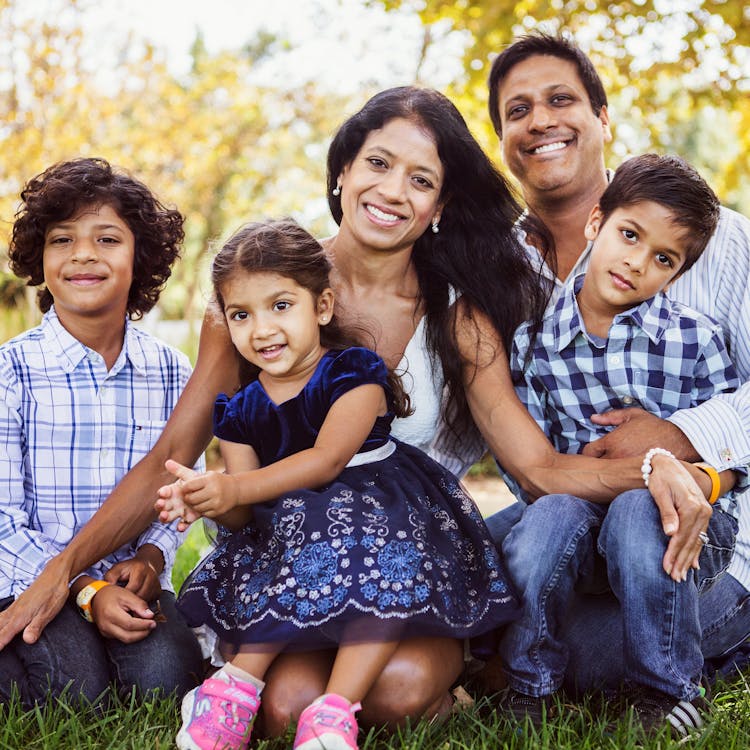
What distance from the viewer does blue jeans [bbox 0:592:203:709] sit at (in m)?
2.64

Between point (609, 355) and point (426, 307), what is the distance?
2.01ft

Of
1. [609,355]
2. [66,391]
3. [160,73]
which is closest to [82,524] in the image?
[66,391]

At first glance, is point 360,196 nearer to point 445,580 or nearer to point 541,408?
point 541,408

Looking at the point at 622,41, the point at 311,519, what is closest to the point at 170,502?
the point at 311,519

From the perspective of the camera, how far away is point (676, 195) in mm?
2768

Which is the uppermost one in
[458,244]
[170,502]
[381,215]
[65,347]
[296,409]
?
[381,215]

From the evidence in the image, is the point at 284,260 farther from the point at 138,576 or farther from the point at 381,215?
the point at 138,576

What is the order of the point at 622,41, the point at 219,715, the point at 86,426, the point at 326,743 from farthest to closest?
1. the point at 622,41
2. the point at 86,426
3. the point at 219,715
4. the point at 326,743

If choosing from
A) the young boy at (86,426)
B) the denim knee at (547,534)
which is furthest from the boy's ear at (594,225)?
the young boy at (86,426)

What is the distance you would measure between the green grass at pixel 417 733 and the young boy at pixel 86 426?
0.16m

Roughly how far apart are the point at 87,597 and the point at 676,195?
2.06 m

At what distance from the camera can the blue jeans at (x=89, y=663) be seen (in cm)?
264

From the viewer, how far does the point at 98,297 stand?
3.05 metres

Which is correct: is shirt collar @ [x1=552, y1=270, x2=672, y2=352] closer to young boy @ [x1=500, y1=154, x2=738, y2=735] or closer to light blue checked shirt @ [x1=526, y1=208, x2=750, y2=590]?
young boy @ [x1=500, y1=154, x2=738, y2=735]
